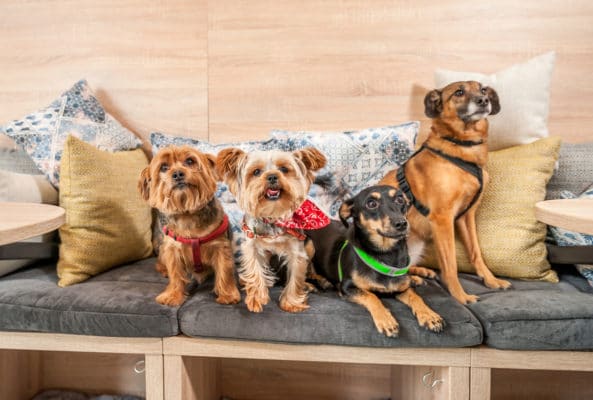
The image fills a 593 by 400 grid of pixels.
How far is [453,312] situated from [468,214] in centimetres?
46

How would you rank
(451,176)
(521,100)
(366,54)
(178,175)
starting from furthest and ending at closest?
(366,54), (521,100), (451,176), (178,175)

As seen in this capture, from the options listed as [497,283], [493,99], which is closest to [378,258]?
[497,283]

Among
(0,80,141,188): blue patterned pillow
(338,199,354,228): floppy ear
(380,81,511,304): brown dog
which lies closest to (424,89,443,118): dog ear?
(380,81,511,304): brown dog

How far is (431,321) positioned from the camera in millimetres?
1314

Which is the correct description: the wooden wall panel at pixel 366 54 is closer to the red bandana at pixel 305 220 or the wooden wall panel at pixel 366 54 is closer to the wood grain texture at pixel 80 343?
the red bandana at pixel 305 220

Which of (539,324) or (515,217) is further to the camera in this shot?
(515,217)

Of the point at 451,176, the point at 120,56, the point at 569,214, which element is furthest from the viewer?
the point at 120,56

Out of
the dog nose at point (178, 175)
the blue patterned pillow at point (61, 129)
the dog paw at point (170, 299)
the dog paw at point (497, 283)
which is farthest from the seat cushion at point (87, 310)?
the dog paw at point (497, 283)

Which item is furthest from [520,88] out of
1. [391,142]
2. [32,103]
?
[32,103]

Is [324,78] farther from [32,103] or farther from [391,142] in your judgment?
[32,103]

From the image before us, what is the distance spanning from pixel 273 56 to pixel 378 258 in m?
1.27

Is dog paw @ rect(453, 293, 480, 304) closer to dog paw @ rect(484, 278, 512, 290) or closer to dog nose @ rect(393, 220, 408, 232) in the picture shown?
dog paw @ rect(484, 278, 512, 290)

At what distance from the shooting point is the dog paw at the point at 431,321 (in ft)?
4.30

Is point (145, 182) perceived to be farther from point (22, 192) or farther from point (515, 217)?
point (515, 217)
